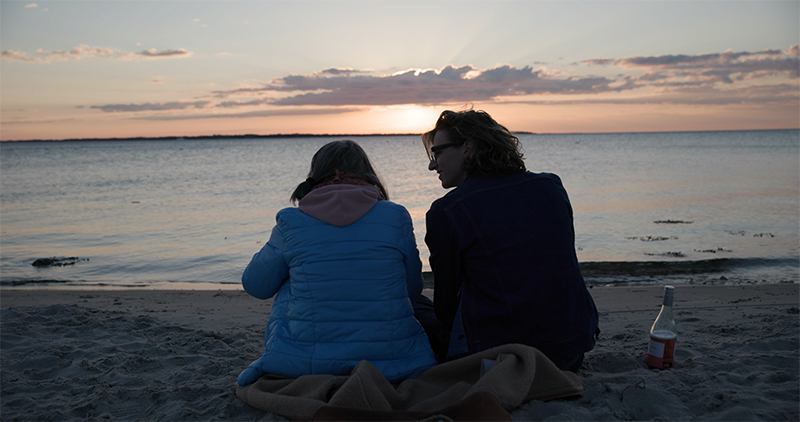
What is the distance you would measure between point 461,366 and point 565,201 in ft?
3.42

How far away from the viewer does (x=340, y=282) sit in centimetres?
233

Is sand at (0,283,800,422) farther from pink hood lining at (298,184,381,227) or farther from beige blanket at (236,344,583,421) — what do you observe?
pink hood lining at (298,184,381,227)

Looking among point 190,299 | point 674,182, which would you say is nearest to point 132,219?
point 190,299

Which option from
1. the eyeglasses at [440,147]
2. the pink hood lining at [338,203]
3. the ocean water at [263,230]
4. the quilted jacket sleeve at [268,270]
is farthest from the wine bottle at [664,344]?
the ocean water at [263,230]

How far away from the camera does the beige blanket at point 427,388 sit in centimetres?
215

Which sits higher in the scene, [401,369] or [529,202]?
[529,202]

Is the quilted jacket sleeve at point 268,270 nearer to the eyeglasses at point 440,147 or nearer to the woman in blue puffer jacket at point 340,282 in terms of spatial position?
the woman in blue puffer jacket at point 340,282

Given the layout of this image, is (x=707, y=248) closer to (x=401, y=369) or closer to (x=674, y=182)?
(x=401, y=369)

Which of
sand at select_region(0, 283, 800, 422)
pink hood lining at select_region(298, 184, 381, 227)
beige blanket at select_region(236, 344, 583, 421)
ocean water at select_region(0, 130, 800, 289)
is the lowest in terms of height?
ocean water at select_region(0, 130, 800, 289)

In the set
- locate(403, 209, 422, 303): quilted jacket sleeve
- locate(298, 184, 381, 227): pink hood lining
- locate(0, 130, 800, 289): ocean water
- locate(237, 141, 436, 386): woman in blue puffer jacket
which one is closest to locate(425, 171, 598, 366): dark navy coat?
locate(403, 209, 422, 303): quilted jacket sleeve

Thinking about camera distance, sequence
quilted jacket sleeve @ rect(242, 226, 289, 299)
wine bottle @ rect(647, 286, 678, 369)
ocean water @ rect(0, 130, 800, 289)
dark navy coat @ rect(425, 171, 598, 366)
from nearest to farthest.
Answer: dark navy coat @ rect(425, 171, 598, 366) → quilted jacket sleeve @ rect(242, 226, 289, 299) → wine bottle @ rect(647, 286, 678, 369) → ocean water @ rect(0, 130, 800, 289)

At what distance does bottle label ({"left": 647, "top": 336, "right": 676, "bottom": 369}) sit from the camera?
2.99 m

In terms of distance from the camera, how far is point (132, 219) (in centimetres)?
1423

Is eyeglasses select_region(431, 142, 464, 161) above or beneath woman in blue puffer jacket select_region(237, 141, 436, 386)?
above
